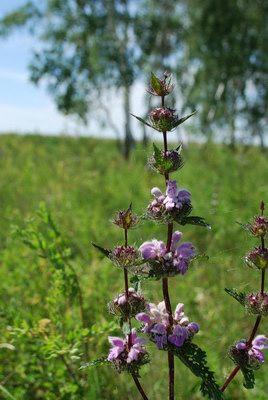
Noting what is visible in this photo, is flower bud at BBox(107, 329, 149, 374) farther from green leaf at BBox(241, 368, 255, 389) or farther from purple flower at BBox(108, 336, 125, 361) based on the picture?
green leaf at BBox(241, 368, 255, 389)

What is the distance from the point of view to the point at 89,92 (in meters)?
19.0

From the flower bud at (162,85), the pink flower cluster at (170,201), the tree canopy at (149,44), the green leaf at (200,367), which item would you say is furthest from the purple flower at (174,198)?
the tree canopy at (149,44)

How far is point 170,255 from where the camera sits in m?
1.30

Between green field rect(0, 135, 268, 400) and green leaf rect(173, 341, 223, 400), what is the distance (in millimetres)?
187

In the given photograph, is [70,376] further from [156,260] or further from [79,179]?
[79,179]

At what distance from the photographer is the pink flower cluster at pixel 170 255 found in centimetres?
129

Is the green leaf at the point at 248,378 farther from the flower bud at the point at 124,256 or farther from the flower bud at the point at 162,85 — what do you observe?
the flower bud at the point at 162,85

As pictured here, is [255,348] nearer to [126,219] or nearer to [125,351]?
[125,351]

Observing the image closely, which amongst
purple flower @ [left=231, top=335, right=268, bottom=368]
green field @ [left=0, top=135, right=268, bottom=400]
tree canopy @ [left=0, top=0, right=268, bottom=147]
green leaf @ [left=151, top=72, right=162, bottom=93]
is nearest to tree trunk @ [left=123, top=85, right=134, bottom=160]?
tree canopy @ [left=0, top=0, right=268, bottom=147]

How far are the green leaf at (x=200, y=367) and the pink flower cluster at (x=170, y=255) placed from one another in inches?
7.6

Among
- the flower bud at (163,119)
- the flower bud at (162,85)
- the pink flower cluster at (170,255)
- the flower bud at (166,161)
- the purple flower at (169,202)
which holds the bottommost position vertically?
the pink flower cluster at (170,255)

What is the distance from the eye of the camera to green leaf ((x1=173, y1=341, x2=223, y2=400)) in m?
1.26

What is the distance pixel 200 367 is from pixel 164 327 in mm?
129

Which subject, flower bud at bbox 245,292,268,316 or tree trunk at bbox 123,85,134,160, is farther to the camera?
tree trunk at bbox 123,85,134,160
